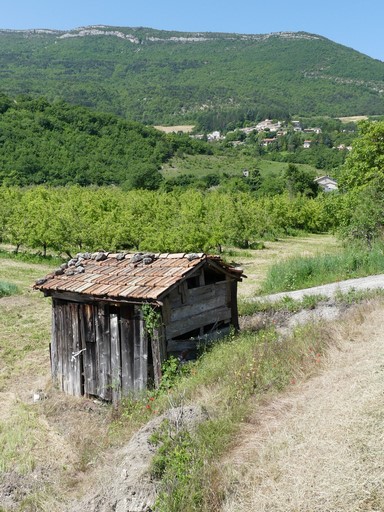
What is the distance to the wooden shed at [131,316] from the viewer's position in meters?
7.83

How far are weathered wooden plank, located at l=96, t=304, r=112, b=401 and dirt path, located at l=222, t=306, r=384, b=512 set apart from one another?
347 centimetres

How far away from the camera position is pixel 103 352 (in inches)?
330

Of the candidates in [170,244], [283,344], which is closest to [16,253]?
[170,244]

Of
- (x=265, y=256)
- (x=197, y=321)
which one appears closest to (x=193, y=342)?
(x=197, y=321)

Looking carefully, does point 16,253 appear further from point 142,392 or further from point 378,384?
point 378,384

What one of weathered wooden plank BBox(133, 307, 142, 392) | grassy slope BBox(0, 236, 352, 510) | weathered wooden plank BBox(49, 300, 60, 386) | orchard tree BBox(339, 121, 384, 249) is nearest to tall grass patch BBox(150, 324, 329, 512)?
grassy slope BBox(0, 236, 352, 510)

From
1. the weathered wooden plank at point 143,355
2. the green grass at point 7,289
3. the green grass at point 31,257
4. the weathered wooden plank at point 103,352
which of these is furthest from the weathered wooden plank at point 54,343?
the green grass at point 31,257

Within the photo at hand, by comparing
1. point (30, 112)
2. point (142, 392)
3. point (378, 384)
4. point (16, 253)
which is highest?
point (30, 112)

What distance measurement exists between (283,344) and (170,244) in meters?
Result: 17.0

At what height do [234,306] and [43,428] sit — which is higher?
[234,306]

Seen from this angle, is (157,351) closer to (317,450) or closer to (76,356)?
(76,356)

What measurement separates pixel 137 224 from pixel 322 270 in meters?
17.1

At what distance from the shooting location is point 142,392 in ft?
25.2

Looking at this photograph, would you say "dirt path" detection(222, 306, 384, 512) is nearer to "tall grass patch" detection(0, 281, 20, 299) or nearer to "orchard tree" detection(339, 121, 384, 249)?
"orchard tree" detection(339, 121, 384, 249)
